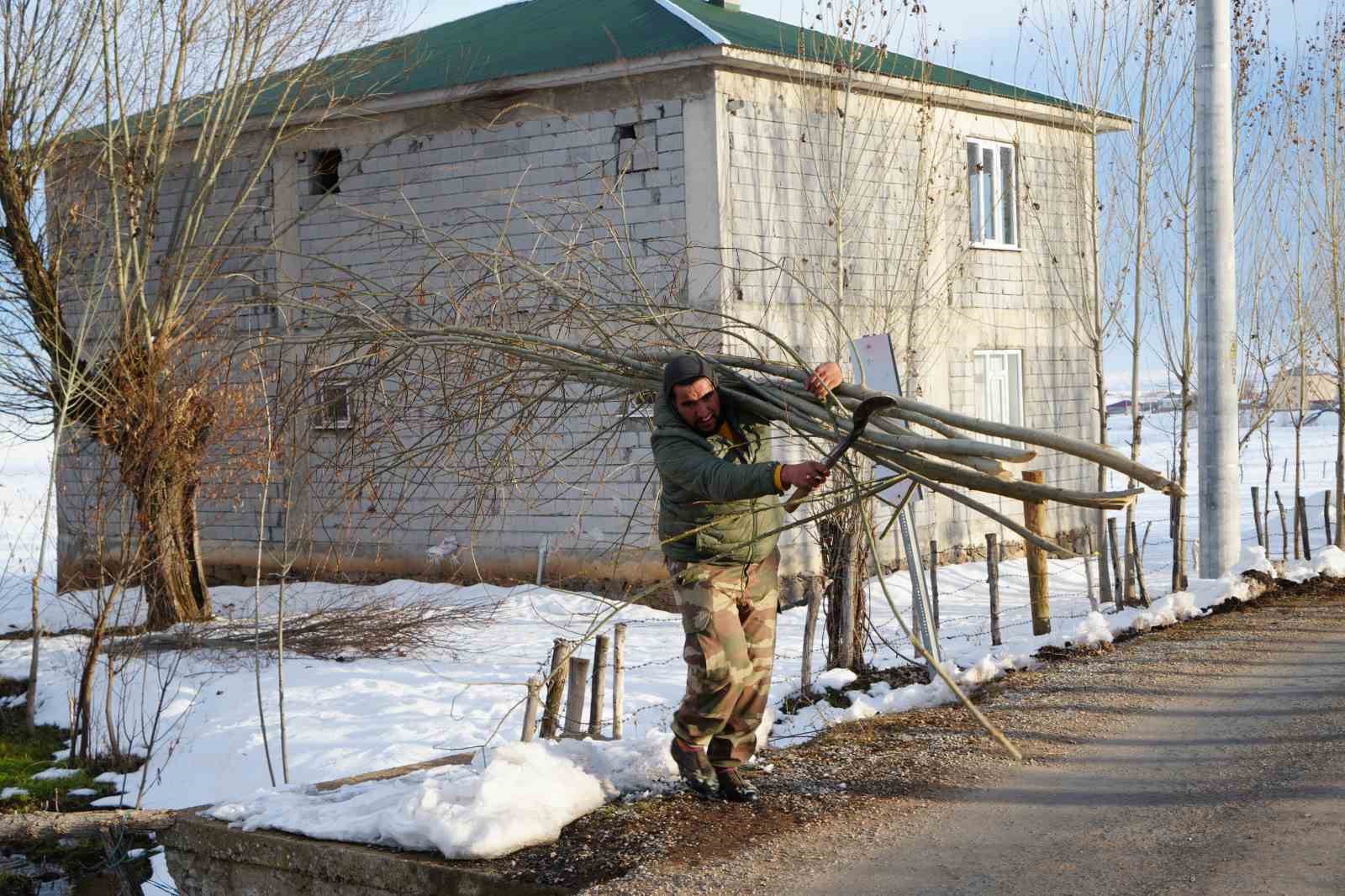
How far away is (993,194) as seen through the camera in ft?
57.5

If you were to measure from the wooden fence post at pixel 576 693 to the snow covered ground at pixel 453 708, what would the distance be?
28cm

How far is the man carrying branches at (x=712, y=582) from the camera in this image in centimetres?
523

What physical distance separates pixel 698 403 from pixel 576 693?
90.3 inches

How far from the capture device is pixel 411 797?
204 inches

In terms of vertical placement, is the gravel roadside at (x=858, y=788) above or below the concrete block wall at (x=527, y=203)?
below

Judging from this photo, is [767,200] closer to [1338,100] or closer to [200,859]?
[1338,100]

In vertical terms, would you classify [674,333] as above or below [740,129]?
below

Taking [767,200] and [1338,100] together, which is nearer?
[767,200]

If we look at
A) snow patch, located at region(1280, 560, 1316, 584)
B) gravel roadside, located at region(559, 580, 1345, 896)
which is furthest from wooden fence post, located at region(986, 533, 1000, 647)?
snow patch, located at region(1280, 560, 1316, 584)

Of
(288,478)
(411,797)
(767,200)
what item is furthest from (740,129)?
(411,797)

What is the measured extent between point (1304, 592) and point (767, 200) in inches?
272

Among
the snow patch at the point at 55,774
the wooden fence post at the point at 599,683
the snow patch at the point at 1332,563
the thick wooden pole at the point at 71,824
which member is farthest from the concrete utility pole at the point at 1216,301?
the snow patch at the point at 55,774

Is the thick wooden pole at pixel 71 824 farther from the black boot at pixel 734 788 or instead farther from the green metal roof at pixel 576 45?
the green metal roof at pixel 576 45

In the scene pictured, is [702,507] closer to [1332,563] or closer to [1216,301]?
[1216,301]
